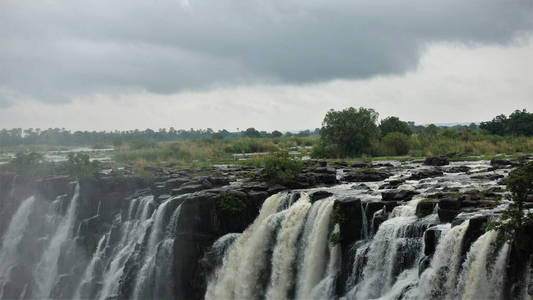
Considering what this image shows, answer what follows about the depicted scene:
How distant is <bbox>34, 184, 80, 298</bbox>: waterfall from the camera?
40062mm

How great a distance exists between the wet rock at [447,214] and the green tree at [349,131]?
38.3m

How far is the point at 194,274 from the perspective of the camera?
30.7 metres

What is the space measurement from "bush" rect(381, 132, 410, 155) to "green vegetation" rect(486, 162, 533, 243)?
4117 centimetres

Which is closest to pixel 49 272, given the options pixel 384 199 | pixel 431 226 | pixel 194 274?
pixel 194 274

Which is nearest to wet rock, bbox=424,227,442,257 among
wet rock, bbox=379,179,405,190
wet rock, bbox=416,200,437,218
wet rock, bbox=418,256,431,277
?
wet rock, bbox=418,256,431,277

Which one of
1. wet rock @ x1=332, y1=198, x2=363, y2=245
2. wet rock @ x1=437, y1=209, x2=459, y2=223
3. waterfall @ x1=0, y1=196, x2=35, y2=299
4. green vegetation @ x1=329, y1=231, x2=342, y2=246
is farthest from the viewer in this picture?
waterfall @ x1=0, y1=196, x2=35, y2=299

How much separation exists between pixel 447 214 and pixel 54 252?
3331 cm

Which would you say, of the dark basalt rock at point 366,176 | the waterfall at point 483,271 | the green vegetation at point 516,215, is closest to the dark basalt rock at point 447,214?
the green vegetation at point 516,215

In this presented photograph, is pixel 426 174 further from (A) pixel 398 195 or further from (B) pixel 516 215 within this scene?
(B) pixel 516 215

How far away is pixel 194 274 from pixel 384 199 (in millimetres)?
12907

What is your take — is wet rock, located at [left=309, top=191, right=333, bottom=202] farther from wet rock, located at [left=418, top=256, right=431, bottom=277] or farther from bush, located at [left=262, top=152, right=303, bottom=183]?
wet rock, located at [left=418, top=256, right=431, bottom=277]

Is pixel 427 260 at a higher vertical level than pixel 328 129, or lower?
lower

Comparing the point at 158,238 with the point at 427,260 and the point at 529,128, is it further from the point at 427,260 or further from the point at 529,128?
the point at 529,128

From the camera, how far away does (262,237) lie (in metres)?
27.4
